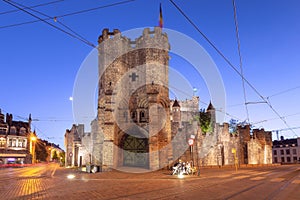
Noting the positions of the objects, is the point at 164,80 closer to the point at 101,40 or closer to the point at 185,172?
the point at 101,40

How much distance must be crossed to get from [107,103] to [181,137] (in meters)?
8.31

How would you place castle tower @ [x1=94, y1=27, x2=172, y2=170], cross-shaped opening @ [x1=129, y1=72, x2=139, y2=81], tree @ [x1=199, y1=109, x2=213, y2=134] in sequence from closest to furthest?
castle tower @ [x1=94, y1=27, x2=172, y2=170] < cross-shaped opening @ [x1=129, y1=72, x2=139, y2=81] < tree @ [x1=199, y1=109, x2=213, y2=134]

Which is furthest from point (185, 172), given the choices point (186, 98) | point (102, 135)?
point (186, 98)

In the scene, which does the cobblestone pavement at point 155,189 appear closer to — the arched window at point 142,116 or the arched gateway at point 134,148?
the arched gateway at point 134,148

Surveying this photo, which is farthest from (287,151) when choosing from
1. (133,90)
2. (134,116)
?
(133,90)

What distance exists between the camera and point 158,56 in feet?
87.6

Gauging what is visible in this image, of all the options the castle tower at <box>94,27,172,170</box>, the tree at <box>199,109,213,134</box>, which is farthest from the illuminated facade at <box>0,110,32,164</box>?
the tree at <box>199,109,213,134</box>

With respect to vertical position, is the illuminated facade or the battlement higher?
the battlement

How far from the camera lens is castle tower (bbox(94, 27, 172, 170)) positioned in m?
24.6

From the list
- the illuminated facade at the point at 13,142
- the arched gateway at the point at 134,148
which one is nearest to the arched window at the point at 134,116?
the arched gateway at the point at 134,148

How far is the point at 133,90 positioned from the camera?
27.5m

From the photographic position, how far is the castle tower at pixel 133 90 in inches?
968

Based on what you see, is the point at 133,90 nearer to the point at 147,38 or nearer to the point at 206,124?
the point at 147,38

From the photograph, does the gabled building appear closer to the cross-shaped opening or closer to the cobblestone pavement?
the cross-shaped opening
